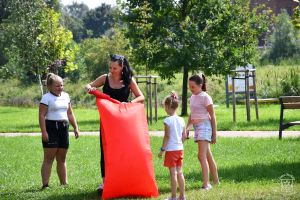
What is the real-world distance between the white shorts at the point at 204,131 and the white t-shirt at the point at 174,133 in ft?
2.36

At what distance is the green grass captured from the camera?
30.9 ft

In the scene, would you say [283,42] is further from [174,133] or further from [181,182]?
[181,182]

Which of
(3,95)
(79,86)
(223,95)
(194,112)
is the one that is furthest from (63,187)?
(3,95)

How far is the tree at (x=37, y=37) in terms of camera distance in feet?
124

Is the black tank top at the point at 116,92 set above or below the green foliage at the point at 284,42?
below

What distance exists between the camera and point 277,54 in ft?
200

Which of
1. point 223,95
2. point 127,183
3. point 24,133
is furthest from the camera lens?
point 223,95

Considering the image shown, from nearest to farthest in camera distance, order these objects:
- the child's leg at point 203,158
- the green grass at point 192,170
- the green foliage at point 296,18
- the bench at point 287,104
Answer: the green grass at point 192,170 → the child's leg at point 203,158 → the green foliage at point 296,18 → the bench at point 287,104

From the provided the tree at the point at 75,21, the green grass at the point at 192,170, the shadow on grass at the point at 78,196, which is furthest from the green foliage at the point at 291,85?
the tree at the point at 75,21

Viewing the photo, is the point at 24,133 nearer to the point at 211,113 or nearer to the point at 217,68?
the point at 217,68

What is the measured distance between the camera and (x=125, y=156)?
922 cm

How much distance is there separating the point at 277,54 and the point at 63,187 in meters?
52.1

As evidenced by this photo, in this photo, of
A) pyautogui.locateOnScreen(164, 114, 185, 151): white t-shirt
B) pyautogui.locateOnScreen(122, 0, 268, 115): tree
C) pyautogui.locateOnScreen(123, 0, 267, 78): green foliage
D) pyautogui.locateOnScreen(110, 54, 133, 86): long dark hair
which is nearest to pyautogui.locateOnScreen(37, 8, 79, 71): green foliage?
pyautogui.locateOnScreen(122, 0, 268, 115): tree

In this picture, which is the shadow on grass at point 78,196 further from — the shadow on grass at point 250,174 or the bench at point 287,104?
the bench at point 287,104
